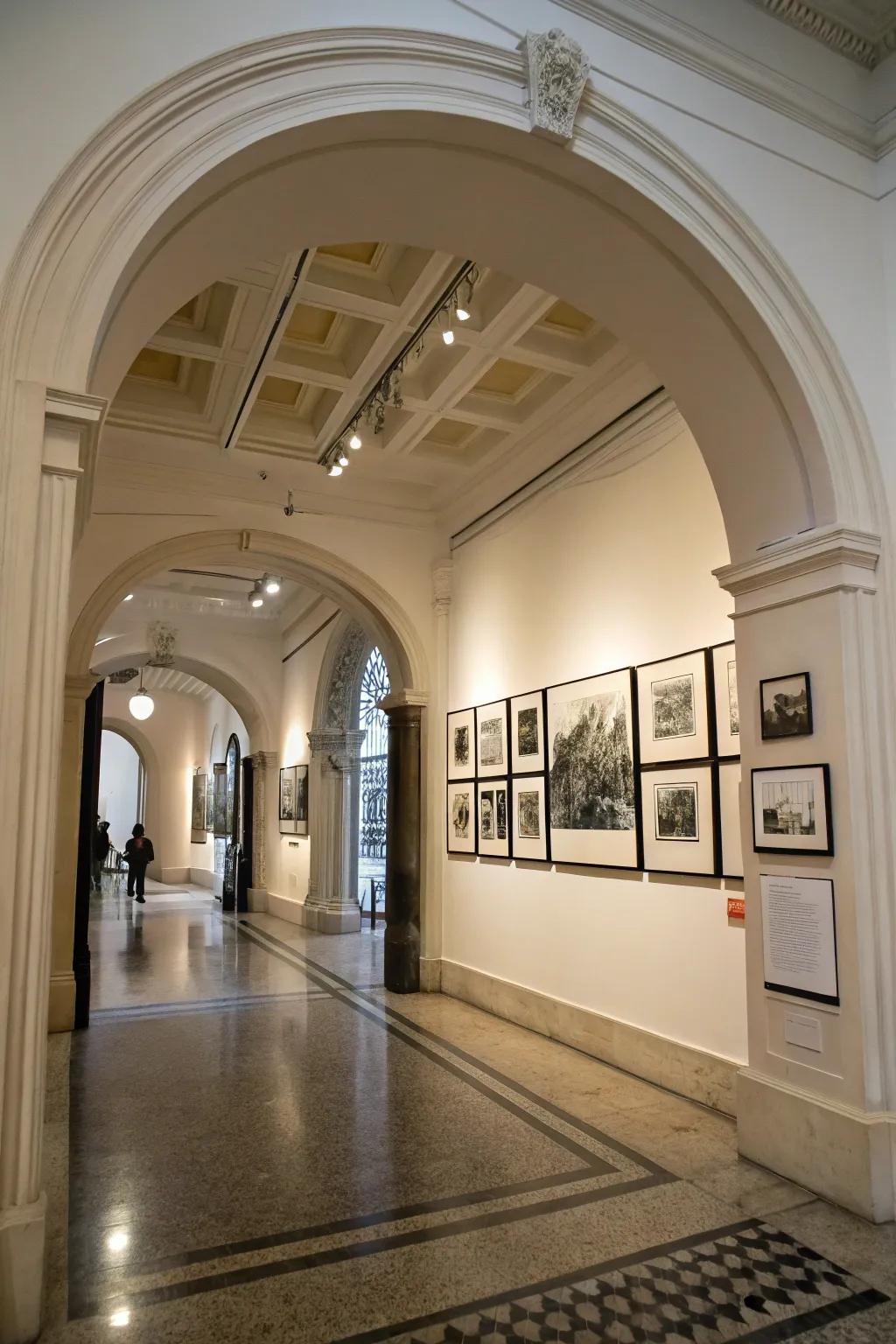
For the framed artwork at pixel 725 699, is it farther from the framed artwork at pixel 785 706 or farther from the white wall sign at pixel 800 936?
the white wall sign at pixel 800 936

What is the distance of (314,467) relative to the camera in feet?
27.2

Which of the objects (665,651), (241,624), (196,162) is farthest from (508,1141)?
(241,624)

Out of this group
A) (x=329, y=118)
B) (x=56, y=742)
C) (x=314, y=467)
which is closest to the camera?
(x=56, y=742)

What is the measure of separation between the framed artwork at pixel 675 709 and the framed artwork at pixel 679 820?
4.7 inches

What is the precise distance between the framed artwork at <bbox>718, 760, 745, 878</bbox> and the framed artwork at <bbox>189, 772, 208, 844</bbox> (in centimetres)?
1758

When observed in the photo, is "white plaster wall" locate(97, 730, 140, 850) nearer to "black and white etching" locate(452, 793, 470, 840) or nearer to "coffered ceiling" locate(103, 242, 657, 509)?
"black and white etching" locate(452, 793, 470, 840)

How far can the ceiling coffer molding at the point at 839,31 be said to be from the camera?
4.43 meters

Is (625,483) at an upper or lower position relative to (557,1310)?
upper

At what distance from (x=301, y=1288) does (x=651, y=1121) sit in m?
2.34

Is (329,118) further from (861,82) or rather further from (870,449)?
(861,82)

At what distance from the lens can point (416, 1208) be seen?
380 centimetres

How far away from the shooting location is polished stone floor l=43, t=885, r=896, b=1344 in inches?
118

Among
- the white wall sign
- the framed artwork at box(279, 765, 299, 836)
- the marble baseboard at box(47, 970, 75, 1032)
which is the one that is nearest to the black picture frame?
the white wall sign

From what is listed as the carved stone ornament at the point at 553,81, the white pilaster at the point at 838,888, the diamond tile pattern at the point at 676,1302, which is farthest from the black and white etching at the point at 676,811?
the carved stone ornament at the point at 553,81
